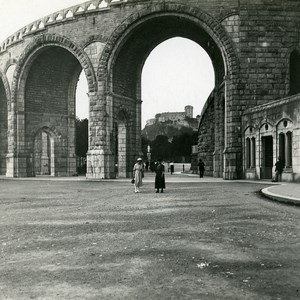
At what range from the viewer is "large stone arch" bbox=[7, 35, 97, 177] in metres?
28.8

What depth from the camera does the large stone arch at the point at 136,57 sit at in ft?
77.6

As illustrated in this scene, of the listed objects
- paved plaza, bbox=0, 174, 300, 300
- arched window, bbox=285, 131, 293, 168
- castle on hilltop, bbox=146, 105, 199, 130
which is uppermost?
castle on hilltop, bbox=146, 105, 199, 130

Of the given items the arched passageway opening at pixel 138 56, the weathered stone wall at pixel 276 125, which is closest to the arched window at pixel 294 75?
the weathered stone wall at pixel 276 125

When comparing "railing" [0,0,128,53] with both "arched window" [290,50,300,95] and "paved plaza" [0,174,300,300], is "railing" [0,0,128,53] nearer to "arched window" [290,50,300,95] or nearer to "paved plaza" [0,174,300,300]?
"arched window" [290,50,300,95]

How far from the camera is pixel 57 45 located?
1086 inches

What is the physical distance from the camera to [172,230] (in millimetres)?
7297

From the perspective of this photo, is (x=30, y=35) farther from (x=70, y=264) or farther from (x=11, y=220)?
→ (x=70, y=264)

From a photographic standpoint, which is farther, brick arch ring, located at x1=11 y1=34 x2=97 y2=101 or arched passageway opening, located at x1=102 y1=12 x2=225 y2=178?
brick arch ring, located at x1=11 y1=34 x2=97 y2=101

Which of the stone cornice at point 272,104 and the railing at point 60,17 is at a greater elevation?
the railing at point 60,17

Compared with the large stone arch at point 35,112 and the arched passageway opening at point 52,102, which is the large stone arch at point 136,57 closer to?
the large stone arch at point 35,112

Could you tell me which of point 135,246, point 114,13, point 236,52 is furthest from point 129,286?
point 114,13

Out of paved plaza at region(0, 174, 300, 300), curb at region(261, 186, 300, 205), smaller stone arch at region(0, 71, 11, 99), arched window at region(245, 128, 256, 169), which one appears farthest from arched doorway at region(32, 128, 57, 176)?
→ paved plaza at region(0, 174, 300, 300)

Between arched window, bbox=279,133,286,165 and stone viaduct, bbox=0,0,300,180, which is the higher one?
stone viaduct, bbox=0,0,300,180

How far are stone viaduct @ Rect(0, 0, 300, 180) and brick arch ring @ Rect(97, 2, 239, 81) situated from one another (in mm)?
53
